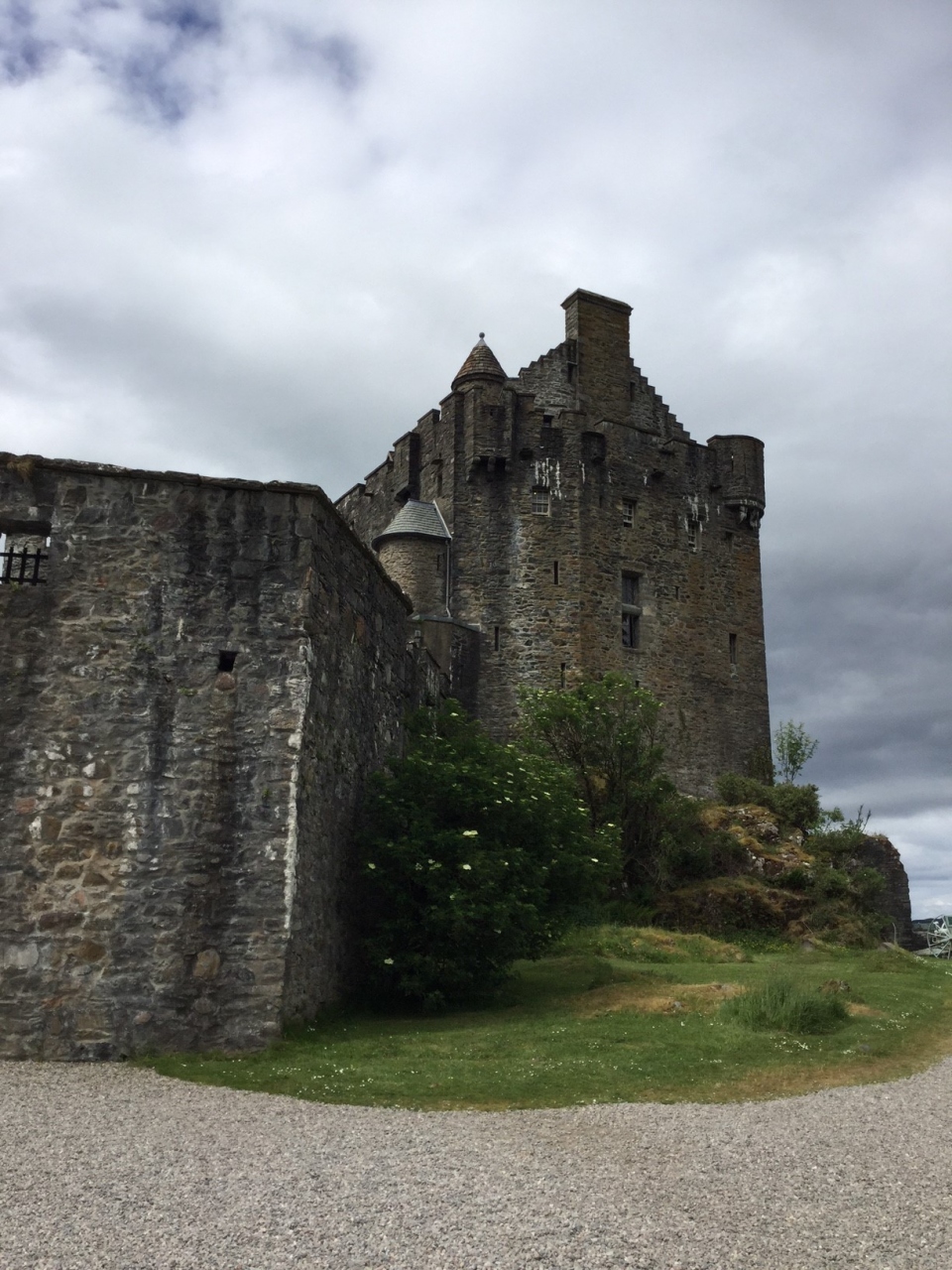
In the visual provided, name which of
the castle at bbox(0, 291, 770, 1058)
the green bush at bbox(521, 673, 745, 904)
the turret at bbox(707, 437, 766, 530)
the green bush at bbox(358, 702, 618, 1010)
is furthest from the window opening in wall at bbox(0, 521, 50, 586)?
the turret at bbox(707, 437, 766, 530)

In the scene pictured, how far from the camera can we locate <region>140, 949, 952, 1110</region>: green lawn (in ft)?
32.1

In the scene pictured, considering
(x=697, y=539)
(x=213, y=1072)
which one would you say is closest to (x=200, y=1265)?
(x=213, y=1072)

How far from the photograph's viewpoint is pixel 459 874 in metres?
14.1

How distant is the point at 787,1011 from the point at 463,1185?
23.2 feet

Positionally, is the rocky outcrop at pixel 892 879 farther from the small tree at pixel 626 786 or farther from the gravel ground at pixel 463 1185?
the gravel ground at pixel 463 1185

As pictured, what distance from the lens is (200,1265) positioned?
549 centimetres

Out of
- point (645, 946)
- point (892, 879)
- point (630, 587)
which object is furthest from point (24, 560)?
point (892, 879)

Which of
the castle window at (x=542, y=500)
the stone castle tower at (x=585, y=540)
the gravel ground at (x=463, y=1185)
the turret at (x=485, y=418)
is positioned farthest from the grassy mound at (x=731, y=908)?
the gravel ground at (x=463, y=1185)

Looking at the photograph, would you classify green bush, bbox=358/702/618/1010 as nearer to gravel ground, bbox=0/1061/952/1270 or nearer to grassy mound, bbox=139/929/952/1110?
Result: grassy mound, bbox=139/929/952/1110

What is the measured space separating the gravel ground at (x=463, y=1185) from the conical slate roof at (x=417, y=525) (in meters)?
25.3

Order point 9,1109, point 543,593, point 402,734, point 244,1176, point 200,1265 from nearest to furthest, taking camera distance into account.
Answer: point 200,1265
point 244,1176
point 9,1109
point 402,734
point 543,593

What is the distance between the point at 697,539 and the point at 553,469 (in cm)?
587

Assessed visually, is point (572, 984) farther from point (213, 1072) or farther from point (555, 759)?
point (555, 759)

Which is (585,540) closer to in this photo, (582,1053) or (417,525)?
(417,525)
